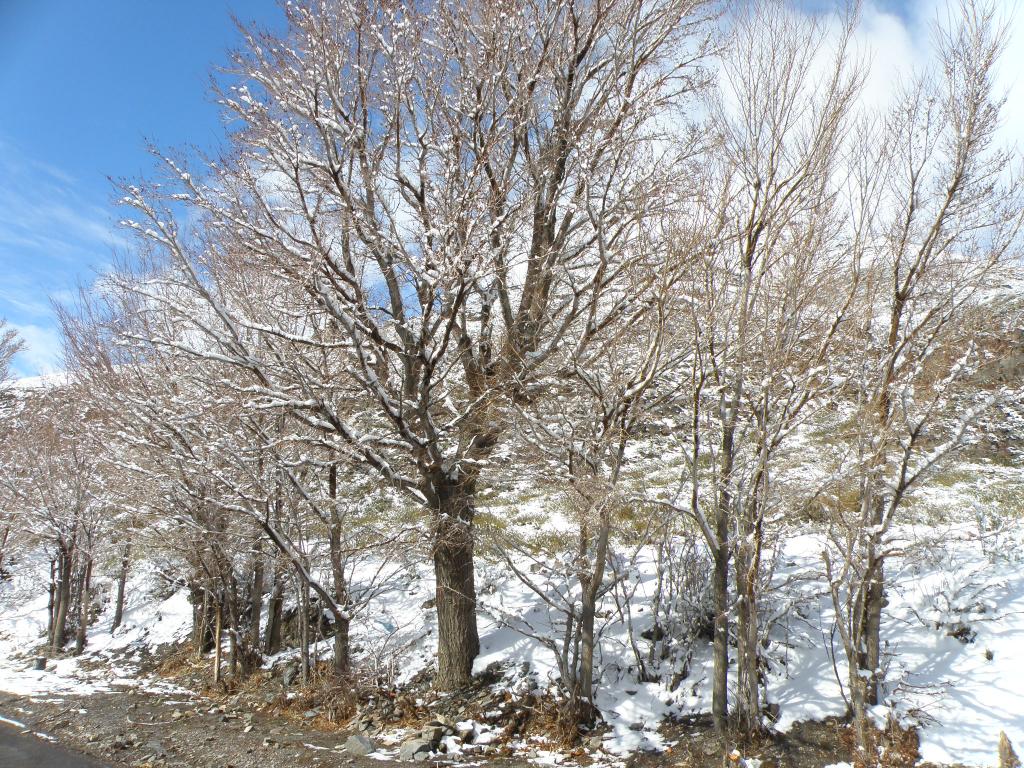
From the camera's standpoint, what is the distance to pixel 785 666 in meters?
6.67

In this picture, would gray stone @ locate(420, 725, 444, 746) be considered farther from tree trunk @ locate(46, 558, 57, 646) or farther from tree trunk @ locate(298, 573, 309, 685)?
tree trunk @ locate(46, 558, 57, 646)

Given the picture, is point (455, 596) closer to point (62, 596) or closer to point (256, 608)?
point (256, 608)

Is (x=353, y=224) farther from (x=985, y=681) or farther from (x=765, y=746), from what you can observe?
(x=985, y=681)

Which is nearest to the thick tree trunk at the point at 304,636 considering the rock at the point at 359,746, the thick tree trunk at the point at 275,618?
the thick tree trunk at the point at 275,618

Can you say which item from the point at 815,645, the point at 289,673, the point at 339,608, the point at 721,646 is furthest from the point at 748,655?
the point at 289,673

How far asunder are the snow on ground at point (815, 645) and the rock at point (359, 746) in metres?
1.49

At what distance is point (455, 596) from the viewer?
25.3ft

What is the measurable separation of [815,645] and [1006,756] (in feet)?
6.76

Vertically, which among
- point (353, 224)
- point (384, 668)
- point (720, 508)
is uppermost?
point (353, 224)

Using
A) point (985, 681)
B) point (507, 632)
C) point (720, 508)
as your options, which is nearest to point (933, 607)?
point (985, 681)

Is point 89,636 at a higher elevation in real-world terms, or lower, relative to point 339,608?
lower

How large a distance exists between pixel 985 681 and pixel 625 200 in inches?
244

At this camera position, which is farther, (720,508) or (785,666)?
(785,666)

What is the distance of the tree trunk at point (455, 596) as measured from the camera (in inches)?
295
